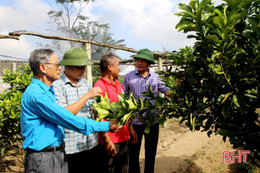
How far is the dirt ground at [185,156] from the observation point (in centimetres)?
404

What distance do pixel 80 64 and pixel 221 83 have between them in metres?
1.45

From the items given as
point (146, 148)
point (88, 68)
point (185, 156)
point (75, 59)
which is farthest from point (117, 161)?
point (185, 156)

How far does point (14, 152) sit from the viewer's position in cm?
505

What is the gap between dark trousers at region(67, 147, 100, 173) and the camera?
2152 mm

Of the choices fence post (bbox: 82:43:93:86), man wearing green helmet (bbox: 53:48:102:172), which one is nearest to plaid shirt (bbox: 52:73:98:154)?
man wearing green helmet (bbox: 53:48:102:172)

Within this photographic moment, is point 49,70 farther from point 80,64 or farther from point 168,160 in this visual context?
point 168,160

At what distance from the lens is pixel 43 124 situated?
172cm

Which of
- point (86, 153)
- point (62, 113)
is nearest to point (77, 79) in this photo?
point (62, 113)

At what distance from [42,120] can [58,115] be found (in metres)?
0.21

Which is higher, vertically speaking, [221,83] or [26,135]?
[221,83]

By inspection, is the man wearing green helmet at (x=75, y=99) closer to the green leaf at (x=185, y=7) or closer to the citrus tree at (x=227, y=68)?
the citrus tree at (x=227, y=68)

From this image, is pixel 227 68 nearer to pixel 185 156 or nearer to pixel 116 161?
pixel 116 161

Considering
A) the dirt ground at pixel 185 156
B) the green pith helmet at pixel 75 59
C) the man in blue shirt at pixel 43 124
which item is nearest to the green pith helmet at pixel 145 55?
the green pith helmet at pixel 75 59

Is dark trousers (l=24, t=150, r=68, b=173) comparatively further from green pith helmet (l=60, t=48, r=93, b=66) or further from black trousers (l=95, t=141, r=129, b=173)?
green pith helmet (l=60, t=48, r=93, b=66)
